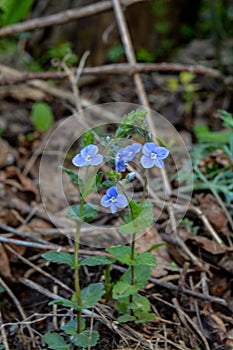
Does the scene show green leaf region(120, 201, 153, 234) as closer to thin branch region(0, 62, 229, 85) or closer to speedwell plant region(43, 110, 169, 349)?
speedwell plant region(43, 110, 169, 349)

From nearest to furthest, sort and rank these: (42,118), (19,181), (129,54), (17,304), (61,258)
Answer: (61,258)
(17,304)
(19,181)
(129,54)
(42,118)

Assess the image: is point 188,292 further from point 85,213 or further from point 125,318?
point 85,213

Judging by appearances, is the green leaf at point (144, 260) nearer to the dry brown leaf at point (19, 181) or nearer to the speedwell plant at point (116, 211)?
the speedwell plant at point (116, 211)

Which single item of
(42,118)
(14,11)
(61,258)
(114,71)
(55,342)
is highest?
(14,11)

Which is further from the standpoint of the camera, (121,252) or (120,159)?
(121,252)

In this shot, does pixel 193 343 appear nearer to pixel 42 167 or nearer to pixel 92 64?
pixel 42 167

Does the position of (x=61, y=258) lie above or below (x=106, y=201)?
below

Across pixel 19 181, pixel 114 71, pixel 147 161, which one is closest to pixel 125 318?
pixel 147 161

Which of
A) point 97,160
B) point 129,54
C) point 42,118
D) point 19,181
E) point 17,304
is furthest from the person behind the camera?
point 42,118
